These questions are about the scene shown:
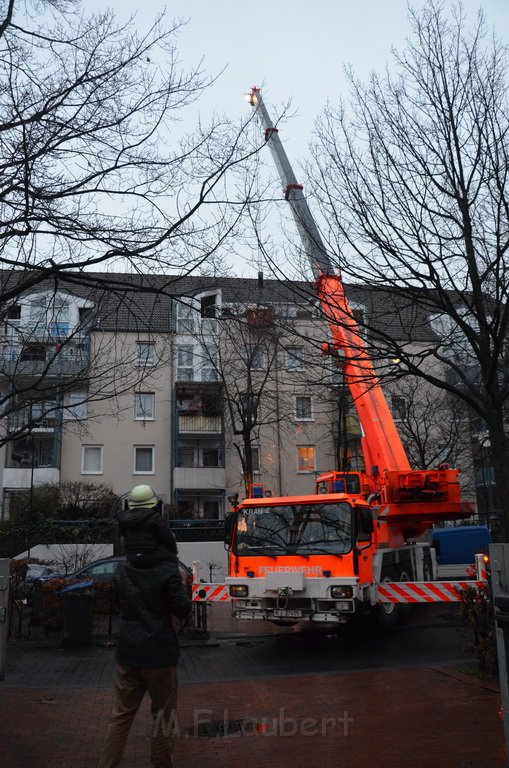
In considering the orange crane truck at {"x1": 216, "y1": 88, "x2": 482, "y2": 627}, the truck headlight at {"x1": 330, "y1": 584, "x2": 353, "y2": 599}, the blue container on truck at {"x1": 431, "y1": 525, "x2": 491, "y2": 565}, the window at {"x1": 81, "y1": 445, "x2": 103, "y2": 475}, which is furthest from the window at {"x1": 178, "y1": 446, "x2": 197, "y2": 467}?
the truck headlight at {"x1": 330, "y1": 584, "x2": 353, "y2": 599}

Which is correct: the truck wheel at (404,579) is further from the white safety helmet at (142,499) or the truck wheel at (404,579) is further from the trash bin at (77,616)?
the white safety helmet at (142,499)

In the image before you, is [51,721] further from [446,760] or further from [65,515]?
[65,515]

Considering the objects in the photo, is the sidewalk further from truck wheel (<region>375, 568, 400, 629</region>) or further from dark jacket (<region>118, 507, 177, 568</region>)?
truck wheel (<region>375, 568, 400, 629</region>)

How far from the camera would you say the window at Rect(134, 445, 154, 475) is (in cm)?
3278

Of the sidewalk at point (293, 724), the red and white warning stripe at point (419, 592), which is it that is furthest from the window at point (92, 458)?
the sidewalk at point (293, 724)

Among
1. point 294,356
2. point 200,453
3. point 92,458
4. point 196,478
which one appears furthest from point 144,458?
point 294,356

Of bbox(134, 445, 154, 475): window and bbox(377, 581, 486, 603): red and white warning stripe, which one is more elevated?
bbox(134, 445, 154, 475): window

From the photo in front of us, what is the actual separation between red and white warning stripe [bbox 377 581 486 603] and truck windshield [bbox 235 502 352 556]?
140 centimetres

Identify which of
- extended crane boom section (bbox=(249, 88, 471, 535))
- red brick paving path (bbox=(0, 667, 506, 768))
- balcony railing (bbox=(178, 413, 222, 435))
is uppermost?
balcony railing (bbox=(178, 413, 222, 435))

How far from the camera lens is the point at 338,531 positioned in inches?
429

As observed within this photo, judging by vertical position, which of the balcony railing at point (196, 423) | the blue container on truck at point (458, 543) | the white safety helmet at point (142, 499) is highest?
the balcony railing at point (196, 423)

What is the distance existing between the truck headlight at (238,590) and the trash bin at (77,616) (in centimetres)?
273

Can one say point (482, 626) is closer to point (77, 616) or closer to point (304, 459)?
point (77, 616)

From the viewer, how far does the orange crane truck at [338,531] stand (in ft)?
33.9
